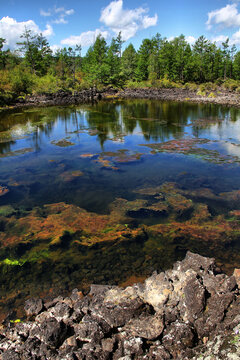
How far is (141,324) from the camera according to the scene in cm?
500

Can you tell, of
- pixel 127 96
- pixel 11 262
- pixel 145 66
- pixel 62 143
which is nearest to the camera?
pixel 11 262

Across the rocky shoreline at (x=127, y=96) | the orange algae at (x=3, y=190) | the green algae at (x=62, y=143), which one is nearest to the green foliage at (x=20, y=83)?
the rocky shoreline at (x=127, y=96)

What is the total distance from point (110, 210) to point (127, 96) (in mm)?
65669

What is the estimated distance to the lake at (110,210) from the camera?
806cm

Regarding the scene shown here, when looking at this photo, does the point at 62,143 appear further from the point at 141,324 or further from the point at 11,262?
the point at 141,324

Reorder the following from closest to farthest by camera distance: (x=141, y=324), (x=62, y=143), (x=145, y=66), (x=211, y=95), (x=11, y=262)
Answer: (x=141, y=324)
(x=11, y=262)
(x=62, y=143)
(x=211, y=95)
(x=145, y=66)

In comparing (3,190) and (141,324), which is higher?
(3,190)

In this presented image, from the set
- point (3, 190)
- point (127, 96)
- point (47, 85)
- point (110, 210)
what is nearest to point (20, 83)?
point (47, 85)

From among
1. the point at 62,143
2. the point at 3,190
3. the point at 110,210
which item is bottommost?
the point at 110,210

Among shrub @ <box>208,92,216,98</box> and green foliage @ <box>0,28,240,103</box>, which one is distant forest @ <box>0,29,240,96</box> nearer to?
green foliage @ <box>0,28,240,103</box>

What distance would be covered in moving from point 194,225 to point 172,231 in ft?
3.47

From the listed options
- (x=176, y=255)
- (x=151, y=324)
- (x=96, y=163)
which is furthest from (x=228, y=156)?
(x=151, y=324)

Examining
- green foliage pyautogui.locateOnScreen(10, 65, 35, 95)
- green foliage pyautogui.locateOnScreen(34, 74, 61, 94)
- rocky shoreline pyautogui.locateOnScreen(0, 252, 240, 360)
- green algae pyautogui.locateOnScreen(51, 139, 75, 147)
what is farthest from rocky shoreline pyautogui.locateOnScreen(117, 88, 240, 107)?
rocky shoreline pyautogui.locateOnScreen(0, 252, 240, 360)

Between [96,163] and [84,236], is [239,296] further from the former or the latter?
[96,163]
